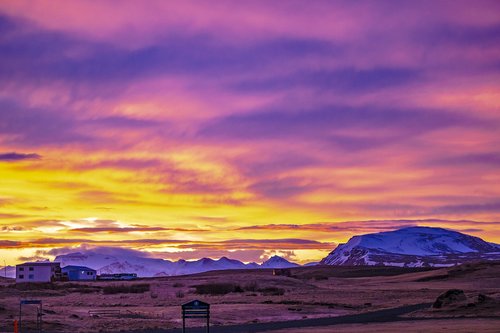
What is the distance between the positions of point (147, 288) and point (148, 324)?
214ft

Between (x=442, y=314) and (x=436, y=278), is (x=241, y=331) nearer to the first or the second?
(x=442, y=314)

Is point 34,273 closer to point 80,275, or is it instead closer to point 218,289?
point 80,275

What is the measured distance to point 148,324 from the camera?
48688 mm

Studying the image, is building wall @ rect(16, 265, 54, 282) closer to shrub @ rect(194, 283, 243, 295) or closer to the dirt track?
shrub @ rect(194, 283, 243, 295)

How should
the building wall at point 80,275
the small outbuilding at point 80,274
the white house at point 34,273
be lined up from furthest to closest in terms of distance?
1. the building wall at point 80,275
2. the small outbuilding at point 80,274
3. the white house at point 34,273

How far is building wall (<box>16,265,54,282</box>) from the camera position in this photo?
14138 cm

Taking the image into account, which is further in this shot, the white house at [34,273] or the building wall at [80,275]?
the building wall at [80,275]

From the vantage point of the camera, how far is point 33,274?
466ft

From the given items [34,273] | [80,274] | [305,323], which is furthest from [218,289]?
[80,274]

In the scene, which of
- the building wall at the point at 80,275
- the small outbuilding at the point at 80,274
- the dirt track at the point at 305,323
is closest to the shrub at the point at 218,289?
the dirt track at the point at 305,323

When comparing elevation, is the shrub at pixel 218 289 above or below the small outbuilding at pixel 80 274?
below

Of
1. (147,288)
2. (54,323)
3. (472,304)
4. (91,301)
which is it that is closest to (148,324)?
(54,323)

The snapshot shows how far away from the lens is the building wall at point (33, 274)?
141375 mm

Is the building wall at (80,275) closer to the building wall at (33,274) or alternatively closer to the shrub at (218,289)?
the building wall at (33,274)
